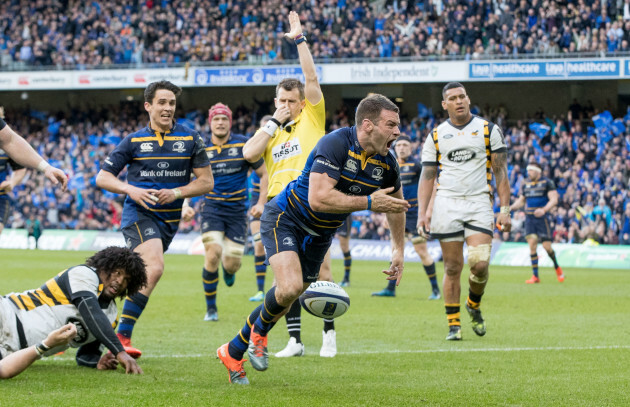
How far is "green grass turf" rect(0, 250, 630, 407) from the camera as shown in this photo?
20.7ft

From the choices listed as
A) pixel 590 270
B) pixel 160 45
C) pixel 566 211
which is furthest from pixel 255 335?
pixel 160 45

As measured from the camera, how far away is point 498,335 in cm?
1066

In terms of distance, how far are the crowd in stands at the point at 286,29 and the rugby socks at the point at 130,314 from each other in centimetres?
2851

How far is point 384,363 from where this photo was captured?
324 inches

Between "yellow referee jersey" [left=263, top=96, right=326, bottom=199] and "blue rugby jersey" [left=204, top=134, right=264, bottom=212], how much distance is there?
3612 mm

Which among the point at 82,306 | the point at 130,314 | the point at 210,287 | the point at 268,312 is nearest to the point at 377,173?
the point at 268,312

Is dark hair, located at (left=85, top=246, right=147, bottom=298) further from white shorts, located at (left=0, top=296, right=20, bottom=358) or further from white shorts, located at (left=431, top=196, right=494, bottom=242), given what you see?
white shorts, located at (left=431, top=196, right=494, bottom=242)

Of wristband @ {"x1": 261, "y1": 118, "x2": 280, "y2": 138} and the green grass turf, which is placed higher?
wristband @ {"x1": 261, "y1": 118, "x2": 280, "y2": 138}

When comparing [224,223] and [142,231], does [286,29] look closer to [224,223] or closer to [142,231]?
[224,223]

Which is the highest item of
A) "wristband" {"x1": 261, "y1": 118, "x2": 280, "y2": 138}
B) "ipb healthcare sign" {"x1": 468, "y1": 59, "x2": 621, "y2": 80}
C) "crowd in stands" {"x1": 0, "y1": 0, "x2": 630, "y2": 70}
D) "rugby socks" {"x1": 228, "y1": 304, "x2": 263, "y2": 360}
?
"crowd in stands" {"x1": 0, "y1": 0, "x2": 630, "y2": 70}

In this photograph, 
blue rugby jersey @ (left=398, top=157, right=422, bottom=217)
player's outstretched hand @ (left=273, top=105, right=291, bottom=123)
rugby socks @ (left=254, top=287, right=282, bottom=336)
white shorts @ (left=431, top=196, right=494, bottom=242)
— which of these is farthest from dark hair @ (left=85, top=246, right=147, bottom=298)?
blue rugby jersey @ (left=398, top=157, right=422, bottom=217)

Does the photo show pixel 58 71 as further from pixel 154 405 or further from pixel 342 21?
pixel 154 405

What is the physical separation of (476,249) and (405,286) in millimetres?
8765

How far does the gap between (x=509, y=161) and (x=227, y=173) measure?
940 inches
